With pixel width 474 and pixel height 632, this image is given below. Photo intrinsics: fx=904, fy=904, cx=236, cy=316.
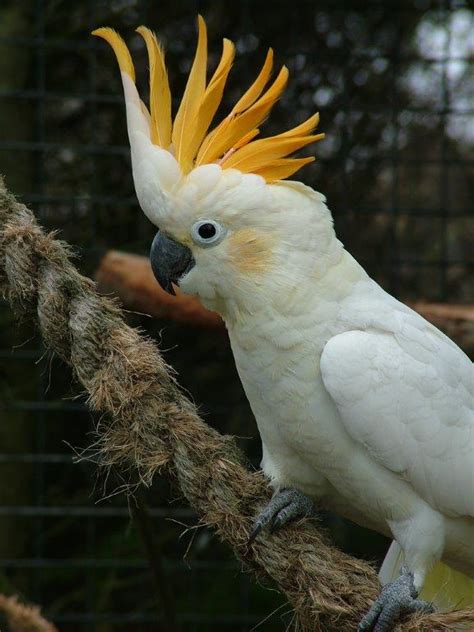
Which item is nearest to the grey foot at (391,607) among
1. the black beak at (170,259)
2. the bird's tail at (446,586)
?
the bird's tail at (446,586)

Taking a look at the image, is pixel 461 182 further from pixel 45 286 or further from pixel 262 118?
pixel 45 286

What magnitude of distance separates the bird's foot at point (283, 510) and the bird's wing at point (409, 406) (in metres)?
0.15

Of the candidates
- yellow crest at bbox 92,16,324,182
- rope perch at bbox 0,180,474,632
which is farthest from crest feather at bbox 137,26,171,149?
rope perch at bbox 0,180,474,632

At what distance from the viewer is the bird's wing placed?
1.39 m

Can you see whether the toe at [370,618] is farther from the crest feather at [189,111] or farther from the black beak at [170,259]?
the crest feather at [189,111]

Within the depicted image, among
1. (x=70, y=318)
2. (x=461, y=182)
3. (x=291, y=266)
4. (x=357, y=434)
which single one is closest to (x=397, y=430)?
(x=357, y=434)

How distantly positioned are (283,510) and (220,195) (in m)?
0.50

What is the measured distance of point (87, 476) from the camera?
2.90m

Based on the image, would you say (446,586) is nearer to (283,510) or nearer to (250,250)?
(283,510)

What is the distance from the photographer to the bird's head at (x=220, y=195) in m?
1.41

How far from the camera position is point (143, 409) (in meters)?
1.26

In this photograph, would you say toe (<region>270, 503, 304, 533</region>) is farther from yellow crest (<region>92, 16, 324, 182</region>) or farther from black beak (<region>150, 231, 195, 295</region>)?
yellow crest (<region>92, 16, 324, 182</region>)

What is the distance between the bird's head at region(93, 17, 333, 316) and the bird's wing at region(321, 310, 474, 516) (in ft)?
0.52

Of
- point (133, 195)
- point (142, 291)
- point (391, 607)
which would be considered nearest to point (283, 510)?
point (391, 607)
